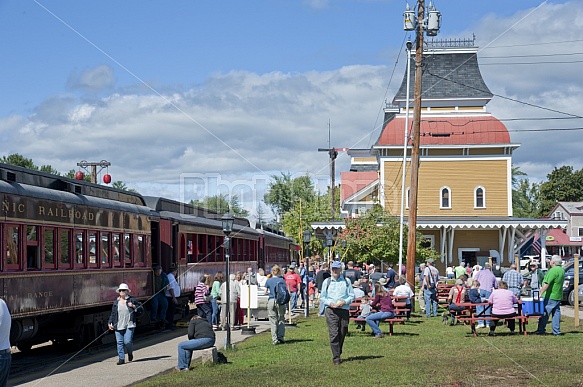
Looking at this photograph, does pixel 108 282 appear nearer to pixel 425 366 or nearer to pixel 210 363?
pixel 210 363

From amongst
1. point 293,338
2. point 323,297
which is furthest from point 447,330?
point 323,297

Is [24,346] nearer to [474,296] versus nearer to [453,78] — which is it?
[474,296]

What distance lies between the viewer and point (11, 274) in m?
14.7

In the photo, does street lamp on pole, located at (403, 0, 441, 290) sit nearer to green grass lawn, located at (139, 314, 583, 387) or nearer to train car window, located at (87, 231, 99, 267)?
green grass lawn, located at (139, 314, 583, 387)

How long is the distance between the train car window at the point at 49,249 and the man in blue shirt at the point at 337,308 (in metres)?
5.28

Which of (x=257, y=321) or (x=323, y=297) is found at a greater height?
(x=323, y=297)

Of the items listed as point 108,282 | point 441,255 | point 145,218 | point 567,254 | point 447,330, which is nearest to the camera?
point 108,282

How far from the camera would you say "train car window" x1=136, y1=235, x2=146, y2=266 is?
72.7ft

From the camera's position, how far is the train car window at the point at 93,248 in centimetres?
1867

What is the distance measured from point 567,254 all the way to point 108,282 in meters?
99.7

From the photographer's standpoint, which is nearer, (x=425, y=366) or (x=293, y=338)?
(x=425, y=366)

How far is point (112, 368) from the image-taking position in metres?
15.9

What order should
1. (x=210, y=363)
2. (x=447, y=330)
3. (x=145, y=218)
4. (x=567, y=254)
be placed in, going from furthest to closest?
(x=567, y=254) → (x=145, y=218) → (x=447, y=330) → (x=210, y=363)

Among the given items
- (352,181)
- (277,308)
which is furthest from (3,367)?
(352,181)
